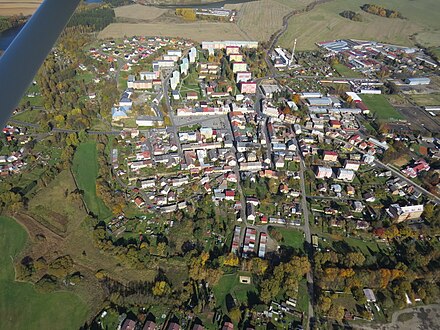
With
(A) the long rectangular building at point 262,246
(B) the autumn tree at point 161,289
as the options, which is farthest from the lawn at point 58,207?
(A) the long rectangular building at point 262,246

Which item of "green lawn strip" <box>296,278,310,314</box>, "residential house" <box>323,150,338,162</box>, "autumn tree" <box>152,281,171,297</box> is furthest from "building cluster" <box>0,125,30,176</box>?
"residential house" <box>323,150,338,162</box>

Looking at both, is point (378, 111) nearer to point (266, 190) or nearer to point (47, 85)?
point (266, 190)

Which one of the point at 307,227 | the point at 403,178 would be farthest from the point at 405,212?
the point at 307,227

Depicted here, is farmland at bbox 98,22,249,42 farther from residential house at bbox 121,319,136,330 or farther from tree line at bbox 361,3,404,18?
residential house at bbox 121,319,136,330

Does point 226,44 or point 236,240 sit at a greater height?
point 226,44

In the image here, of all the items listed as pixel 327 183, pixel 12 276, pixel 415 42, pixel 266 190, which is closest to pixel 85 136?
pixel 12 276

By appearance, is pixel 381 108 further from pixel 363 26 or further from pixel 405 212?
pixel 363 26
